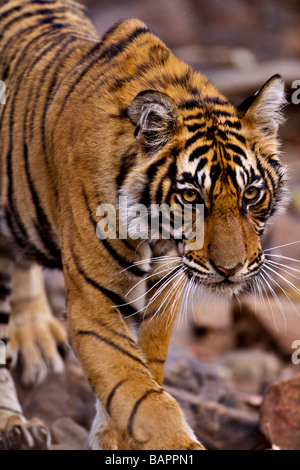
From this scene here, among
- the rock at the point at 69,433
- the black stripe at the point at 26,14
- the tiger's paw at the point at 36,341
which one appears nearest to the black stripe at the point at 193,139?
the black stripe at the point at 26,14

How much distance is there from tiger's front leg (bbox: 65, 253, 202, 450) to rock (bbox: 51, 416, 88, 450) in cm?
117

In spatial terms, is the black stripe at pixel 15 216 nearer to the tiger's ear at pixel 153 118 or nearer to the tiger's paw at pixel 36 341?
the tiger's paw at pixel 36 341

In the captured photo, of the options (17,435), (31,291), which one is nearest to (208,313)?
(31,291)

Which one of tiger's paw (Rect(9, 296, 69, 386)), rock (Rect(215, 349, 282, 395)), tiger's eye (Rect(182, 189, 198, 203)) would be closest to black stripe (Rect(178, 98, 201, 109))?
tiger's eye (Rect(182, 189, 198, 203))

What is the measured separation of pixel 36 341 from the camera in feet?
14.7

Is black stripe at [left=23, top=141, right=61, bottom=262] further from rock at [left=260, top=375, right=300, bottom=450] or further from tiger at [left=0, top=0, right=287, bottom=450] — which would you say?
rock at [left=260, top=375, right=300, bottom=450]

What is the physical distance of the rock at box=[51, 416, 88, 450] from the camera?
3.86 meters

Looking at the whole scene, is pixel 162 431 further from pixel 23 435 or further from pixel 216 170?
pixel 23 435

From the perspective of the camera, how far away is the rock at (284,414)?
3881mm

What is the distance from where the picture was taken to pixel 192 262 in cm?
266

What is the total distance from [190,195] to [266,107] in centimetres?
48

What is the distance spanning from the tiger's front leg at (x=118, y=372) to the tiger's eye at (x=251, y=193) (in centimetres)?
59

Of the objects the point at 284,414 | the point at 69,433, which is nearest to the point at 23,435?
the point at 69,433
